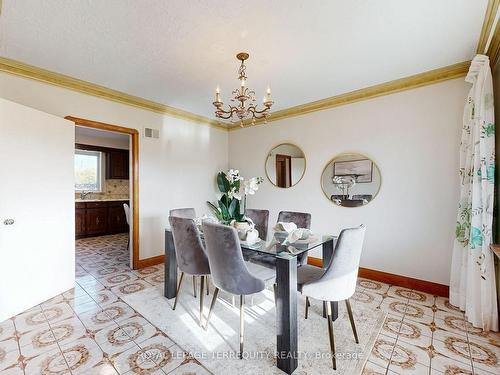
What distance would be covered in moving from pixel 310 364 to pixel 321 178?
251 cm

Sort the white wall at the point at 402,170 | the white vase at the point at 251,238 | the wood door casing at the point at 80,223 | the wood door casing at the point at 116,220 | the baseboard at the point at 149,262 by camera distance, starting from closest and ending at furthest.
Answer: the white vase at the point at 251,238 < the white wall at the point at 402,170 < the baseboard at the point at 149,262 < the wood door casing at the point at 80,223 < the wood door casing at the point at 116,220

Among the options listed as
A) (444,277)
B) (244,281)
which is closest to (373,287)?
(444,277)

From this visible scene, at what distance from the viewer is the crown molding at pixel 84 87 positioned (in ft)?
8.26

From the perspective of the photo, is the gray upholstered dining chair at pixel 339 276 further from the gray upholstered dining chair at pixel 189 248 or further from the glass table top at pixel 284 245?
the gray upholstered dining chair at pixel 189 248

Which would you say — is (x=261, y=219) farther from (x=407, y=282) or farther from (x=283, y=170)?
(x=407, y=282)

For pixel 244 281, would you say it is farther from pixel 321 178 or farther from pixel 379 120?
pixel 379 120

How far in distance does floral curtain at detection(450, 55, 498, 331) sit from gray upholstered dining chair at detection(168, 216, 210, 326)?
2471 millimetres

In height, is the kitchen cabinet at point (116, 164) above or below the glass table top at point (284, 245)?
above

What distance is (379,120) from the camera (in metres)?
3.14

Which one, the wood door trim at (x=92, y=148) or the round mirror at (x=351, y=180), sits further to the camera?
the wood door trim at (x=92, y=148)

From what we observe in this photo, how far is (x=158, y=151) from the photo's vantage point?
152 inches

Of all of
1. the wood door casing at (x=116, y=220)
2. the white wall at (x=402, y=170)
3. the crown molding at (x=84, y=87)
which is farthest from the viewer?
the wood door casing at (x=116, y=220)

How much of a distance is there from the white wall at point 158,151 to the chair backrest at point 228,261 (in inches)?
87.8

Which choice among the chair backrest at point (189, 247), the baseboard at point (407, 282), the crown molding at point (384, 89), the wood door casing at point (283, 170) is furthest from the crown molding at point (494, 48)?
the chair backrest at point (189, 247)
